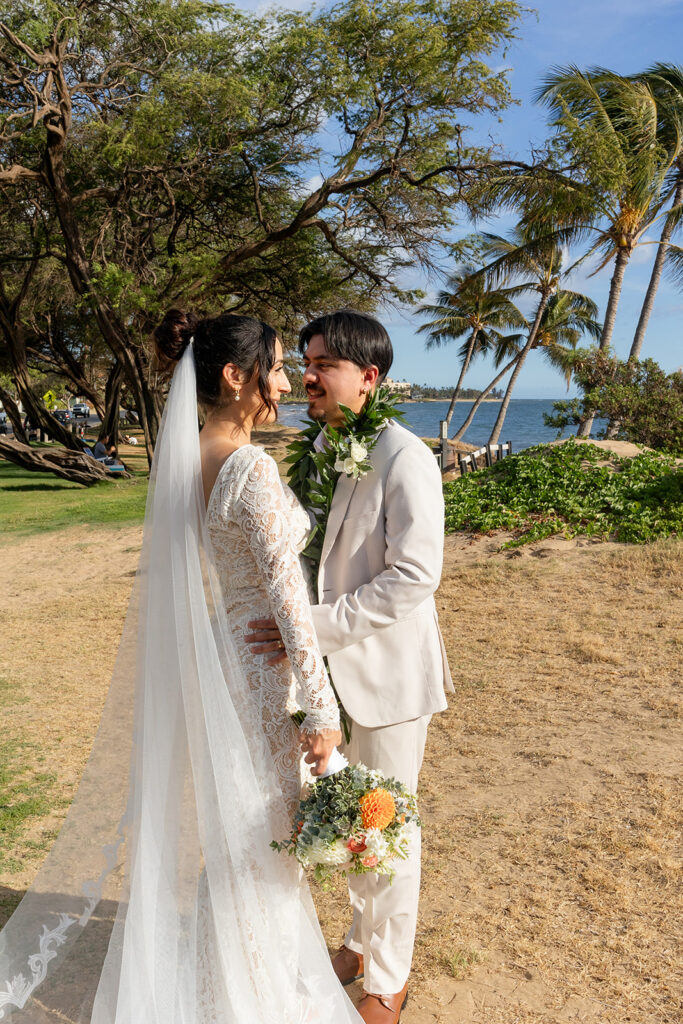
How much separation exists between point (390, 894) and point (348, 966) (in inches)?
23.3

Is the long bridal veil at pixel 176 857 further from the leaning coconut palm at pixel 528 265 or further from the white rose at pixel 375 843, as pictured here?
the leaning coconut palm at pixel 528 265

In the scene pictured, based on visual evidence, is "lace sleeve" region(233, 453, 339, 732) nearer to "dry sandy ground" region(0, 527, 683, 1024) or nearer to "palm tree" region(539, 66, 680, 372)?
"dry sandy ground" region(0, 527, 683, 1024)

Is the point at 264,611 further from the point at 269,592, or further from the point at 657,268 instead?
the point at 657,268

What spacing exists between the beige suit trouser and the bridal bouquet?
34 cm

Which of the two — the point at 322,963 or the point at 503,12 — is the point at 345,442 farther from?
the point at 503,12

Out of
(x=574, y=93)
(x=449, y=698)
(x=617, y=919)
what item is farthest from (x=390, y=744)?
(x=574, y=93)

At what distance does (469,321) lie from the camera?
40.1 meters

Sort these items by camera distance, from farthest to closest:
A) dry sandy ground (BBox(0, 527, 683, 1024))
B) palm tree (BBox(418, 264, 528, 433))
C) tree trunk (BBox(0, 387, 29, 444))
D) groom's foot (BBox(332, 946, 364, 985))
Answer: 1. palm tree (BBox(418, 264, 528, 433))
2. tree trunk (BBox(0, 387, 29, 444))
3. dry sandy ground (BBox(0, 527, 683, 1024))
4. groom's foot (BBox(332, 946, 364, 985))

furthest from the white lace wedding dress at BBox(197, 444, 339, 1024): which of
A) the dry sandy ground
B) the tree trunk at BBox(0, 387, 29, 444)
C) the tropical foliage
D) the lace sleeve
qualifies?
the tree trunk at BBox(0, 387, 29, 444)

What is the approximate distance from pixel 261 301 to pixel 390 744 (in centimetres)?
2111

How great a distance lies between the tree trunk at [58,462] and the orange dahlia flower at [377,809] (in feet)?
62.8

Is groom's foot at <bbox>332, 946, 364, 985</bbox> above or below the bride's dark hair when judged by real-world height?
below

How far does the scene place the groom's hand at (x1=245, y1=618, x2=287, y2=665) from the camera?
252 centimetres

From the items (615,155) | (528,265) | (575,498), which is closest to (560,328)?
(528,265)
